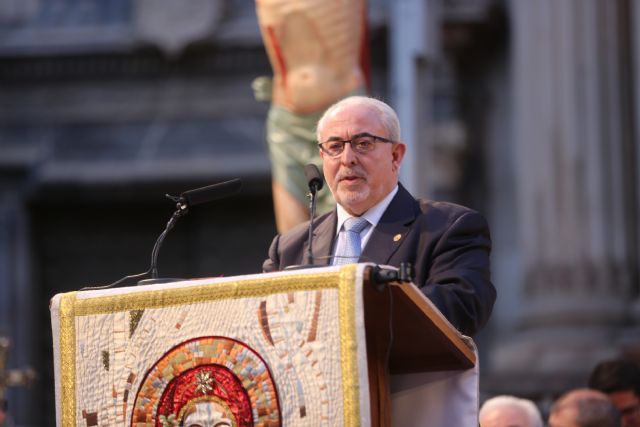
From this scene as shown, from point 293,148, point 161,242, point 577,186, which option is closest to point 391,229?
point 161,242

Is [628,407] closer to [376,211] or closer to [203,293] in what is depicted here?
[376,211]

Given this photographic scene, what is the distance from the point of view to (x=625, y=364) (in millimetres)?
6695

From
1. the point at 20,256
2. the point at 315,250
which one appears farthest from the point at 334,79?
the point at 20,256

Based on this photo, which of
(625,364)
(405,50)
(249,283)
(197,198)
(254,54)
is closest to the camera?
(249,283)

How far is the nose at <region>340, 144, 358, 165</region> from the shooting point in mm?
4082

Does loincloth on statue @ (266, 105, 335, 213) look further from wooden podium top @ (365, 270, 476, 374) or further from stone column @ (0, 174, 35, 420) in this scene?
stone column @ (0, 174, 35, 420)

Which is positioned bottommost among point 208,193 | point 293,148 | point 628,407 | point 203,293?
point 628,407

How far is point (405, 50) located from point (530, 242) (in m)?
2.37

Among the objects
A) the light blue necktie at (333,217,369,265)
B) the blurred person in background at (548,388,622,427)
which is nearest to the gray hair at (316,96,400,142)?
the light blue necktie at (333,217,369,265)

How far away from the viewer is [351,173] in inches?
161

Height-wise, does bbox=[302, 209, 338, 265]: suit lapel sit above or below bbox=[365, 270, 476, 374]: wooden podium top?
above

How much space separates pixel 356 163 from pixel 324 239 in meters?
0.27

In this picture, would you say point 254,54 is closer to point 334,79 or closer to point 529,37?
point 529,37

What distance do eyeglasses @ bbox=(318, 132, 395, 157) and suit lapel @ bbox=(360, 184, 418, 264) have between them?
0.18m
